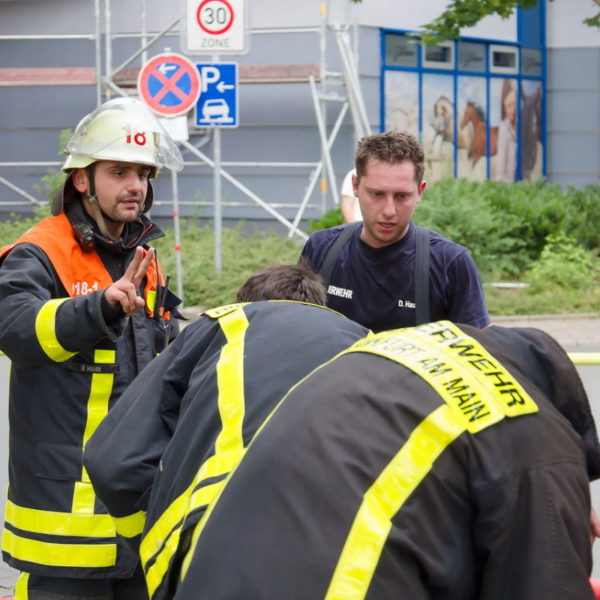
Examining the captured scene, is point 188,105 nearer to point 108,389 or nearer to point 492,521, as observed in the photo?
point 108,389

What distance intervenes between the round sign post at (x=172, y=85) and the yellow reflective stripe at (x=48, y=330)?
832 centimetres

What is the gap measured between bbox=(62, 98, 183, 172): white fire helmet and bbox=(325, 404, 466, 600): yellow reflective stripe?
1960mm

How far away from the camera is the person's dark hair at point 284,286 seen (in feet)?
8.27

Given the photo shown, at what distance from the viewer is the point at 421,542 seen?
1806 millimetres

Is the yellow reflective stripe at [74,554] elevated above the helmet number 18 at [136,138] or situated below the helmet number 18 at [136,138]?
below

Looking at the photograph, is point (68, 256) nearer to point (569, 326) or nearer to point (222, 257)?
point (569, 326)

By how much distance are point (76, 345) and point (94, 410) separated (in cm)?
29

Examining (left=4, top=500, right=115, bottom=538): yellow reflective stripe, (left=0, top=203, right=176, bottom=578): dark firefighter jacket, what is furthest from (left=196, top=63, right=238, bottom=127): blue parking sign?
(left=4, top=500, right=115, bottom=538): yellow reflective stripe

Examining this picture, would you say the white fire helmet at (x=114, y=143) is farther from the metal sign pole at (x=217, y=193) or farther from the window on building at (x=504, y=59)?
the window on building at (x=504, y=59)

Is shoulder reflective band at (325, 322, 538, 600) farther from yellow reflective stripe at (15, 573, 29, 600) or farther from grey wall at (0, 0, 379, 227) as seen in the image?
grey wall at (0, 0, 379, 227)

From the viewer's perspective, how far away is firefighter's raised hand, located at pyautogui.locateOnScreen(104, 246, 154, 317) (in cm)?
311

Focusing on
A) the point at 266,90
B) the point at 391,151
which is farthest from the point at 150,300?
the point at 266,90

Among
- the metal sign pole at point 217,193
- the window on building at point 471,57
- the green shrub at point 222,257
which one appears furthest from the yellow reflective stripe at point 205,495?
the window on building at point 471,57

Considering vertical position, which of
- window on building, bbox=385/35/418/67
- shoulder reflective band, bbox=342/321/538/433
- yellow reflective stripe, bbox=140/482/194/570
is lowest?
yellow reflective stripe, bbox=140/482/194/570
